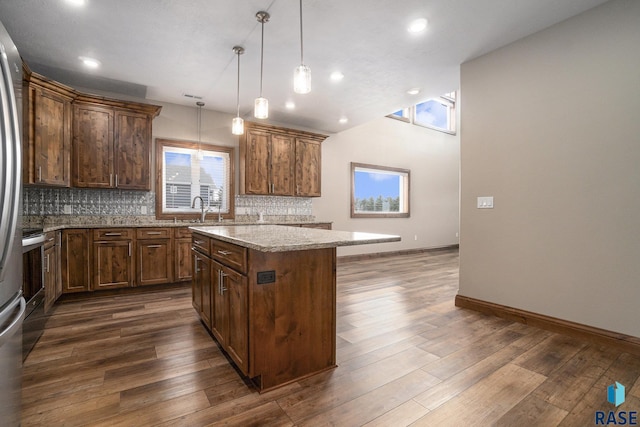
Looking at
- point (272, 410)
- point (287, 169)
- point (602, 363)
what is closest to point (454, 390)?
point (272, 410)

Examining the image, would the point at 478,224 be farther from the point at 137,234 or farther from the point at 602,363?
the point at 137,234

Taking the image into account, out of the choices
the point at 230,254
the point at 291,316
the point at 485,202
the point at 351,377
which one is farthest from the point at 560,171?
the point at 230,254

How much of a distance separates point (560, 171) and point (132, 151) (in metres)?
5.01

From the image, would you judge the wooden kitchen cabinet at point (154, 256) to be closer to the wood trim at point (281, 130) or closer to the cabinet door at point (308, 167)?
the wood trim at point (281, 130)

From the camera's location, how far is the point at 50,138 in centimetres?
342

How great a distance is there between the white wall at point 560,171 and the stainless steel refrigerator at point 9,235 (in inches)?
143

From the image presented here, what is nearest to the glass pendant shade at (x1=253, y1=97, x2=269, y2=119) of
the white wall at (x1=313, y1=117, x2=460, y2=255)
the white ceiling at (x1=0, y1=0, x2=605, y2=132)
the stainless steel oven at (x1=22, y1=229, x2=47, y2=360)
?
the white ceiling at (x1=0, y1=0, x2=605, y2=132)

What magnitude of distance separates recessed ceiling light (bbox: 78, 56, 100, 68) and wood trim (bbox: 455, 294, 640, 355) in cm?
498

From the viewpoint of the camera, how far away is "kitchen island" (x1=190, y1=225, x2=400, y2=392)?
179 centimetres

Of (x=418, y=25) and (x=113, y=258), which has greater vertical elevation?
(x=418, y=25)

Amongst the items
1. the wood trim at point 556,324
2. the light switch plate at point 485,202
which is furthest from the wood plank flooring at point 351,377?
the light switch plate at point 485,202

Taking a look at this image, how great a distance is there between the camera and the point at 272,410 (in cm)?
164

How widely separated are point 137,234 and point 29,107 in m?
1.74

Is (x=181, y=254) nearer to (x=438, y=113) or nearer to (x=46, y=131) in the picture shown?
(x=46, y=131)
